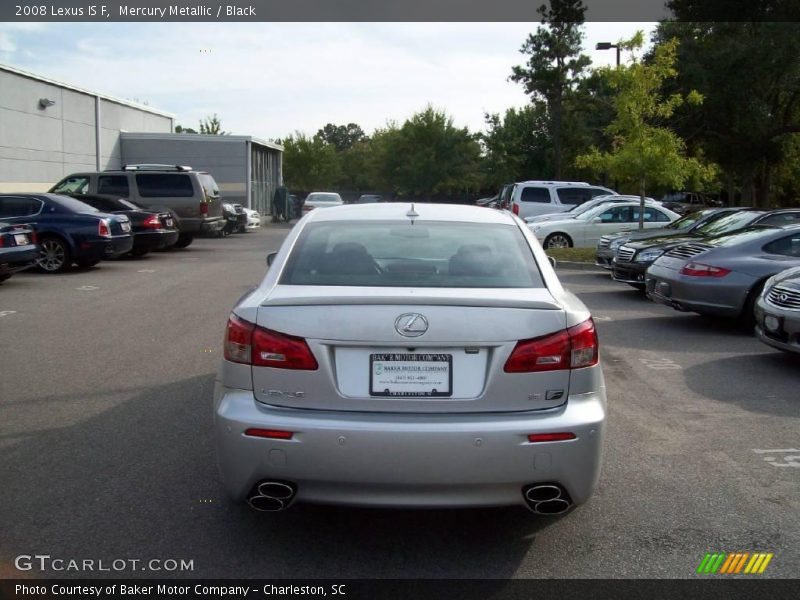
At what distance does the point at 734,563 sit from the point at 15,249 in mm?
13387

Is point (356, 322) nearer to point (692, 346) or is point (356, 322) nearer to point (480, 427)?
point (480, 427)

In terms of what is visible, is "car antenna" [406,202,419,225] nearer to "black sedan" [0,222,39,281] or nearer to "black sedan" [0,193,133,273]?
"black sedan" [0,222,39,281]

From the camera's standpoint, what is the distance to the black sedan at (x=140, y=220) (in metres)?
21.1

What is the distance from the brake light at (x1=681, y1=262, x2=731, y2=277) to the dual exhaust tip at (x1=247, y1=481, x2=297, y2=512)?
334 inches

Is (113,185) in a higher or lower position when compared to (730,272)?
higher

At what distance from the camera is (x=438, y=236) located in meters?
5.00

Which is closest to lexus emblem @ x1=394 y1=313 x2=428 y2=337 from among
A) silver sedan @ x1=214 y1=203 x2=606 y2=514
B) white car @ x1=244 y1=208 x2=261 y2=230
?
silver sedan @ x1=214 y1=203 x2=606 y2=514

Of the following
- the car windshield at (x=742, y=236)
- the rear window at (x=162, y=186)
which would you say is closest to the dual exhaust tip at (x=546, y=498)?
the car windshield at (x=742, y=236)

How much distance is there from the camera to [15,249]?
48.2 ft

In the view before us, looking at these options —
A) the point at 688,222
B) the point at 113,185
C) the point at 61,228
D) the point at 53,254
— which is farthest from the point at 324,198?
the point at 688,222

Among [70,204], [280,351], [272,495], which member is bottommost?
[272,495]

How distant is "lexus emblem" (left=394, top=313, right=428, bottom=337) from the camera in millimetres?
3949

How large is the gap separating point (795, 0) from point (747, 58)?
9.77 ft

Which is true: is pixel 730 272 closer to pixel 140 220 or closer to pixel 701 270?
pixel 701 270
